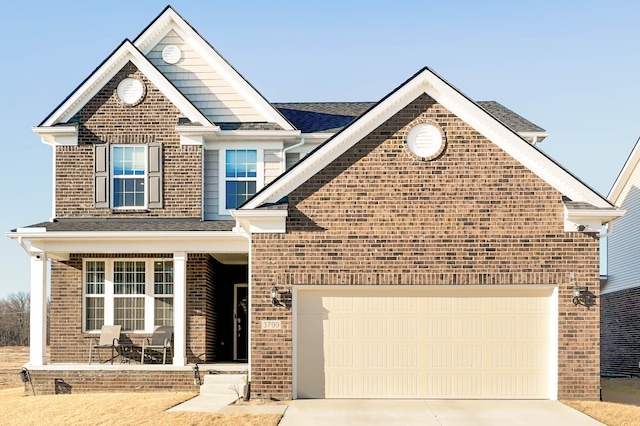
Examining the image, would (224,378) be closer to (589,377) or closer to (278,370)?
(278,370)

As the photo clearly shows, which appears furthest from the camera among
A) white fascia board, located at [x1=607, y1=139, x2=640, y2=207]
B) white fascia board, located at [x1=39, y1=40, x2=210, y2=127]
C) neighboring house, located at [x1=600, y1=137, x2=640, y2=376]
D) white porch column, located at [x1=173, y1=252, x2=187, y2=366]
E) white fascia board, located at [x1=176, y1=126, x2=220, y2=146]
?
white fascia board, located at [x1=607, y1=139, x2=640, y2=207]

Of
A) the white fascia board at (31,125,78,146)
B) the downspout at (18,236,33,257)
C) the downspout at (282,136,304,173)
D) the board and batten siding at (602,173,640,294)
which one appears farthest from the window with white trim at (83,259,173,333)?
the board and batten siding at (602,173,640,294)

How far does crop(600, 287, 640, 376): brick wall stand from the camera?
83.8 feet

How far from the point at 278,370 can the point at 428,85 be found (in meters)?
6.30

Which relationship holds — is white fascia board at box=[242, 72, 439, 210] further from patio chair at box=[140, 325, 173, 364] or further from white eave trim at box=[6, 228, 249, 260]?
Result: patio chair at box=[140, 325, 173, 364]

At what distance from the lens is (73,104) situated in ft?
71.9

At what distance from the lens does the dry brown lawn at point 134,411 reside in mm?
14852

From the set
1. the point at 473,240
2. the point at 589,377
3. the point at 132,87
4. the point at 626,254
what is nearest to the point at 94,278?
the point at 132,87

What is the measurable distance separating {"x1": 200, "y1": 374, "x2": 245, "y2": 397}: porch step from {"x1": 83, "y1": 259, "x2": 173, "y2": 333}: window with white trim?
344 centimetres

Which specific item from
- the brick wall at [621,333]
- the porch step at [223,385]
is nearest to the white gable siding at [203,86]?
the porch step at [223,385]

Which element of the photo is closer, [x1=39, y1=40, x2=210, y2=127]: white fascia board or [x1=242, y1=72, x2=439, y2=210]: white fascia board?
[x1=242, y1=72, x2=439, y2=210]: white fascia board

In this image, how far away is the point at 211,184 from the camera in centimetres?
2223

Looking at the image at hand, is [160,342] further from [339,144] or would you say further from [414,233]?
[414,233]

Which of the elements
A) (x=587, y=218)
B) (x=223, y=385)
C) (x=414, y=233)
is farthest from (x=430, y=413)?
(x=587, y=218)
